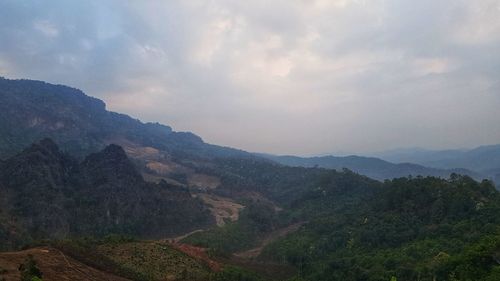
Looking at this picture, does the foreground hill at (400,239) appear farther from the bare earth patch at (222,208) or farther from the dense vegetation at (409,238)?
the bare earth patch at (222,208)

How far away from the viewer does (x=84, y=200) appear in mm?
111750

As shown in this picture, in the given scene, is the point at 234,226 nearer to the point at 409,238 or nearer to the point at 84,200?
the point at 84,200

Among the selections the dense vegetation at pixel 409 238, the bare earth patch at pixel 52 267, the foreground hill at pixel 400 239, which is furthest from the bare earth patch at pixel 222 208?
the bare earth patch at pixel 52 267

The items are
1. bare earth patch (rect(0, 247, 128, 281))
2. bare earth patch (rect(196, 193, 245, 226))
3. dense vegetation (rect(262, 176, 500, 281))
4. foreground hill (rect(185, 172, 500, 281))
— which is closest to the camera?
bare earth patch (rect(0, 247, 128, 281))

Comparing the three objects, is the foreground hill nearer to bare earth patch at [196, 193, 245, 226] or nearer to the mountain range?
the mountain range

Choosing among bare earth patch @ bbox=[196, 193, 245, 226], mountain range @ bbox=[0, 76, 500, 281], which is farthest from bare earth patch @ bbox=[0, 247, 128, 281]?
bare earth patch @ bbox=[196, 193, 245, 226]

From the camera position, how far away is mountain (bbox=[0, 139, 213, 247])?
95.9 meters

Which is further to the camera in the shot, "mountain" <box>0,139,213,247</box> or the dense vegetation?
"mountain" <box>0,139,213,247</box>

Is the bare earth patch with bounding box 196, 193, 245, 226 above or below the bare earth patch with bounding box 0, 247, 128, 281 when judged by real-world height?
below

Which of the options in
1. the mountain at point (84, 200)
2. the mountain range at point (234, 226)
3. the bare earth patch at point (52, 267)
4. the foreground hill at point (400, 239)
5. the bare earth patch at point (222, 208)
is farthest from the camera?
the bare earth patch at point (222, 208)

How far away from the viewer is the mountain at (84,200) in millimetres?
95875

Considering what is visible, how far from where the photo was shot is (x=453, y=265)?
47.1 metres

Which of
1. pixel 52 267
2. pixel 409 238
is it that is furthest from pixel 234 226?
pixel 52 267

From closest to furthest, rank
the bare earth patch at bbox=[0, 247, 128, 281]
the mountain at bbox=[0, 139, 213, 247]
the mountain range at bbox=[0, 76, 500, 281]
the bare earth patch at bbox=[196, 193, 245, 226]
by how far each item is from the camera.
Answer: the bare earth patch at bbox=[0, 247, 128, 281] < the mountain range at bbox=[0, 76, 500, 281] < the mountain at bbox=[0, 139, 213, 247] < the bare earth patch at bbox=[196, 193, 245, 226]
